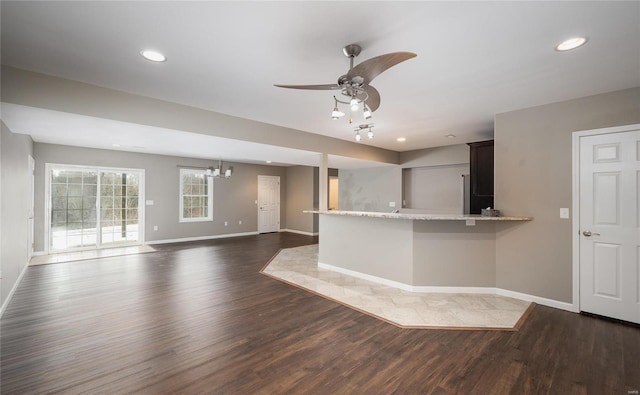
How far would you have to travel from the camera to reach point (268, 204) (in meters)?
9.95

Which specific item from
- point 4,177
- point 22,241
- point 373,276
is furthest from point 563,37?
point 22,241

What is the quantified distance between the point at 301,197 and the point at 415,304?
688cm

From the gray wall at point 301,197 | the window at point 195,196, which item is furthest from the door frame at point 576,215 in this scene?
the window at point 195,196

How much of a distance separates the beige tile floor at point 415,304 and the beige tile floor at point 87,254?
3.90 metres

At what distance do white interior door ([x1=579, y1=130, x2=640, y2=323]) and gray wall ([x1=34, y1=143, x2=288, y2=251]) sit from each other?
8275 mm

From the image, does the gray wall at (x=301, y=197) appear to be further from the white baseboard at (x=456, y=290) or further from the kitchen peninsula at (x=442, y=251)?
the white baseboard at (x=456, y=290)

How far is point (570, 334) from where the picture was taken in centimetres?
269

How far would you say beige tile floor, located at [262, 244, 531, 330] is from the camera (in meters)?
2.94

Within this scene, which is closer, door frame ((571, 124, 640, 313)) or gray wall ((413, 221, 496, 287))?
door frame ((571, 124, 640, 313))

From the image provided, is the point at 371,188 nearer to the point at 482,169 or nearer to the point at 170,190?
the point at 482,169

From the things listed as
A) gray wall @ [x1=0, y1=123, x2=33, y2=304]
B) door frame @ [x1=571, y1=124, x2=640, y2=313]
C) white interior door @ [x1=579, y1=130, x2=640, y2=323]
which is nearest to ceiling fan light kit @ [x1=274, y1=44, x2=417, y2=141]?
door frame @ [x1=571, y1=124, x2=640, y2=313]

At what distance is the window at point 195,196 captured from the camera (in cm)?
798

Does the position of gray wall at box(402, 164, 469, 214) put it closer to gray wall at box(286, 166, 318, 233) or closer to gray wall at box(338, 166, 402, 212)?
gray wall at box(338, 166, 402, 212)

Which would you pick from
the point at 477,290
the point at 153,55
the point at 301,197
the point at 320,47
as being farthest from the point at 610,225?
the point at 301,197
